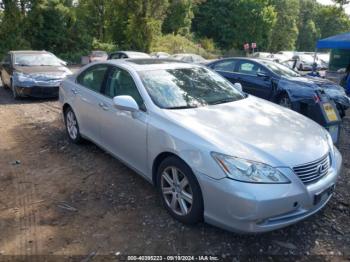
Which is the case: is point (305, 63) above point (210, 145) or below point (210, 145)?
below

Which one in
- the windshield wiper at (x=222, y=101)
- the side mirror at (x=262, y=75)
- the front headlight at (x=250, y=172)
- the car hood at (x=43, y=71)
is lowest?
the car hood at (x=43, y=71)

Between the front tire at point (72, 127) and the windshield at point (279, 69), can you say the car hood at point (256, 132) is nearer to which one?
the front tire at point (72, 127)

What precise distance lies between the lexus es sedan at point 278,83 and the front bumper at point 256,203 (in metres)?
4.46

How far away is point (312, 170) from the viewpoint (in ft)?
10.3

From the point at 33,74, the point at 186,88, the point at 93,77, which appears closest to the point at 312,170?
the point at 186,88

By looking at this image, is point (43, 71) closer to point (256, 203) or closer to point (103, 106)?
point (103, 106)

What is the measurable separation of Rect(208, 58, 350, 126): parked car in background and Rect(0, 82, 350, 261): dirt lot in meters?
2.78

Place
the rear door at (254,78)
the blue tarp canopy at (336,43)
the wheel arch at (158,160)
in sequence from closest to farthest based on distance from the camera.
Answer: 1. the wheel arch at (158,160)
2. the rear door at (254,78)
3. the blue tarp canopy at (336,43)

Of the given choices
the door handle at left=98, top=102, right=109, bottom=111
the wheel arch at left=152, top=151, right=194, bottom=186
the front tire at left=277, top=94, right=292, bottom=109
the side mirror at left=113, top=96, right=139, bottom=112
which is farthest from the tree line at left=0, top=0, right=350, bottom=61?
the wheel arch at left=152, top=151, right=194, bottom=186

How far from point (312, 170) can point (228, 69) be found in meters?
6.75

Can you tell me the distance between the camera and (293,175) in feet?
9.81

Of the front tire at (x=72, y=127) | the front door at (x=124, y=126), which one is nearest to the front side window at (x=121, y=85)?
the front door at (x=124, y=126)

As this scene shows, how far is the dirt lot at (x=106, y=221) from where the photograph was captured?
321cm

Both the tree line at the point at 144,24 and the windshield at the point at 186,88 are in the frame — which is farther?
the tree line at the point at 144,24
